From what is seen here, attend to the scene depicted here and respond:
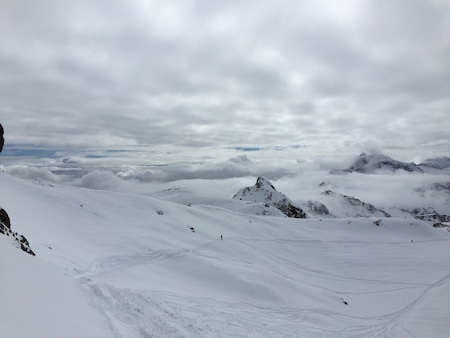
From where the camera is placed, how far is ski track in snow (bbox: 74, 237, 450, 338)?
12320 mm

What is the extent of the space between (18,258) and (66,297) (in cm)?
303

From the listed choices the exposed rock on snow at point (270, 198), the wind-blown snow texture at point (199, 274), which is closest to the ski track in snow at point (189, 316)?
the wind-blown snow texture at point (199, 274)

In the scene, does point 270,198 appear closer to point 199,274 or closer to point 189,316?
point 199,274

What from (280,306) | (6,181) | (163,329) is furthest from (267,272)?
(6,181)

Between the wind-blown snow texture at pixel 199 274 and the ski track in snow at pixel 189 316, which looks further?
the ski track in snow at pixel 189 316

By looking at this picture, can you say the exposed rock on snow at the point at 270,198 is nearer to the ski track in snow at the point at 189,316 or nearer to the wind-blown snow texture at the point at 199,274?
the wind-blown snow texture at the point at 199,274

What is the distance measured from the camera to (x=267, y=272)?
93.1 feet

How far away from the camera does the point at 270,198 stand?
173125mm

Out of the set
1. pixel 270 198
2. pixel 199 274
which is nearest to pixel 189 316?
pixel 199 274

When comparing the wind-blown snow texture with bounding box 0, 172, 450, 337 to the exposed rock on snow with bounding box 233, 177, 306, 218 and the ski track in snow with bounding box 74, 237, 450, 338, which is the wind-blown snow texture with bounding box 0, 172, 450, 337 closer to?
the ski track in snow with bounding box 74, 237, 450, 338

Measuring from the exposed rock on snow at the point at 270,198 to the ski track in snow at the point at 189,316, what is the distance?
129m

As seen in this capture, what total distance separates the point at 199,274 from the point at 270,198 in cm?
15155

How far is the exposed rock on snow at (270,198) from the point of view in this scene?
15784 cm

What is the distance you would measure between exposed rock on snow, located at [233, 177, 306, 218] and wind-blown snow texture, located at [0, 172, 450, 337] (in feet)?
334
